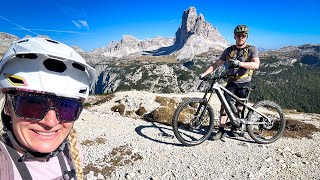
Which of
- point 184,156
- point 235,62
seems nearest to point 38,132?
point 184,156

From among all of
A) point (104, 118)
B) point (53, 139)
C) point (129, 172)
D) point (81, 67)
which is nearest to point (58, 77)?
point (81, 67)

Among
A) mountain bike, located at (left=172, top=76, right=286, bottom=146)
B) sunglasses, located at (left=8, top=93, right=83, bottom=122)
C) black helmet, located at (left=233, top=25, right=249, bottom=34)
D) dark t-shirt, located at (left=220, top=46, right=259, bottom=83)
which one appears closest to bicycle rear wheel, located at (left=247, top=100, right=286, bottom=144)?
mountain bike, located at (left=172, top=76, right=286, bottom=146)

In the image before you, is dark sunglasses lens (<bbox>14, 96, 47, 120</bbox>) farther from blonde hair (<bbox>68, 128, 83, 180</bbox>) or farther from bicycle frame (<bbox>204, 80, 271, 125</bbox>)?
bicycle frame (<bbox>204, 80, 271, 125</bbox>)

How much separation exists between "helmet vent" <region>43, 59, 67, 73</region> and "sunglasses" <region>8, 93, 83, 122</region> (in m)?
0.27

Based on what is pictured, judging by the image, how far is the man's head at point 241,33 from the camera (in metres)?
9.90

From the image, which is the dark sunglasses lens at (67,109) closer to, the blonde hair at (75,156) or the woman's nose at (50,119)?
the woman's nose at (50,119)

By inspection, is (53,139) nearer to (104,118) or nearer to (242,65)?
A: (242,65)

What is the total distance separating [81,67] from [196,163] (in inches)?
265

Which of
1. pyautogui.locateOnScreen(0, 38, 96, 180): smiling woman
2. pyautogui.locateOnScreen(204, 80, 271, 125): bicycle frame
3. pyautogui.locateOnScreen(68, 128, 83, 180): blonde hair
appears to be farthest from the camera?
pyautogui.locateOnScreen(204, 80, 271, 125): bicycle frame

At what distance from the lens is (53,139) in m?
2.75

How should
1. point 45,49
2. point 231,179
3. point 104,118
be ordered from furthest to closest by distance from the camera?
1. point 104,118
2. point 231,179
3. point 45,49

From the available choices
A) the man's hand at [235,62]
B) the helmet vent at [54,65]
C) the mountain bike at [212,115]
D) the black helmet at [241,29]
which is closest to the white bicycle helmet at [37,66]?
the helmet vent at [54,65]

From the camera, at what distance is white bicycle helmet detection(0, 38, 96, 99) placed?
261 cm

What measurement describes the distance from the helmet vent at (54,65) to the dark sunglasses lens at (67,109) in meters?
0.32
